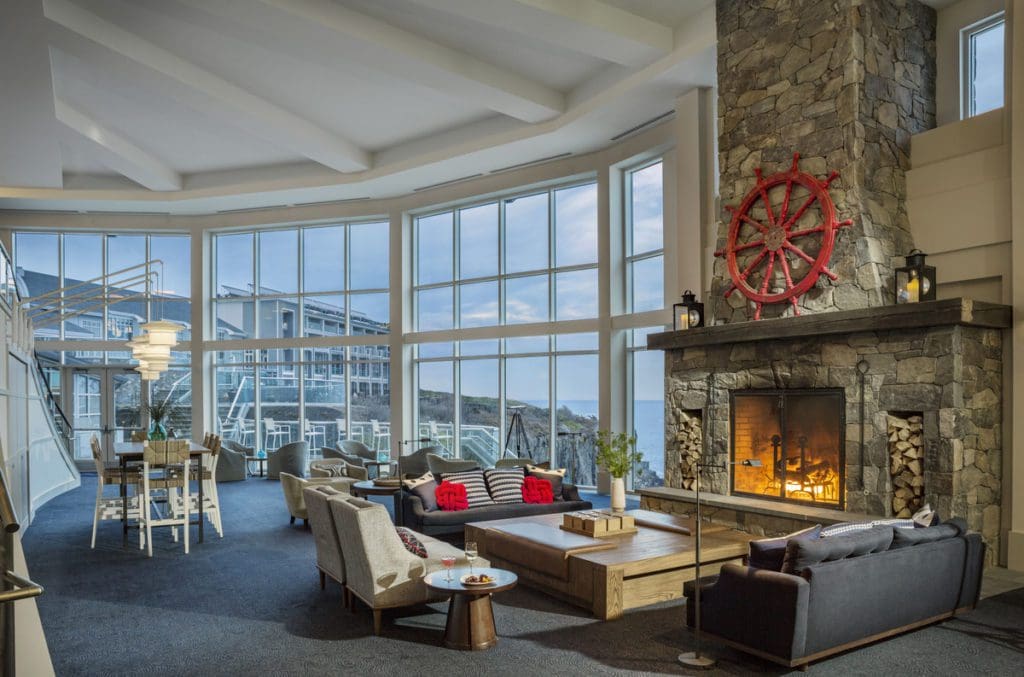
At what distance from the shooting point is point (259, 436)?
16.8m

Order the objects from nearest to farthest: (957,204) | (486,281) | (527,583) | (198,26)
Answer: (527,583) < (957,204) < (198,26) < (486,281)

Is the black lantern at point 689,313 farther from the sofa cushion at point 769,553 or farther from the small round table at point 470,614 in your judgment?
the small round table at point 470,614

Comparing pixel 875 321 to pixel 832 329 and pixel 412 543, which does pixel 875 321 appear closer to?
pixel 832 329

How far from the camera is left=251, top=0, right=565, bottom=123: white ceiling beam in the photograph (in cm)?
901

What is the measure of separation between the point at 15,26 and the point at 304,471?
8.81m

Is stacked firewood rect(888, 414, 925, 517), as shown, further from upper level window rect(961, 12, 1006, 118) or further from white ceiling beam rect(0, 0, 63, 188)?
white ceiling beam rect(0, 0, 63, 188)

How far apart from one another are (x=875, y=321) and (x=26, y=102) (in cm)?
1073

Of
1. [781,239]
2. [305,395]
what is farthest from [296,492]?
[305,395]

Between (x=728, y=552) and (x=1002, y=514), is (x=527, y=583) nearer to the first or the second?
(x=728, y=552)

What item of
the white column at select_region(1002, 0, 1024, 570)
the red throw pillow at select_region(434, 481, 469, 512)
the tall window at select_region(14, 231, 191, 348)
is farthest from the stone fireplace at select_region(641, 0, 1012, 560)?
the tall window at select_region(14, 231, 191, 348)

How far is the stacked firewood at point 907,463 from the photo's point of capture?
6.75 metres

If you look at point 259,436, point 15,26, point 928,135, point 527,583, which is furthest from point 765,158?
point 259,436

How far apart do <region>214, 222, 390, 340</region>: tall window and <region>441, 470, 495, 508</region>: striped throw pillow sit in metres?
7.36

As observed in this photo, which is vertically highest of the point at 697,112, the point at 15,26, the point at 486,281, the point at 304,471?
the point at 15,26
